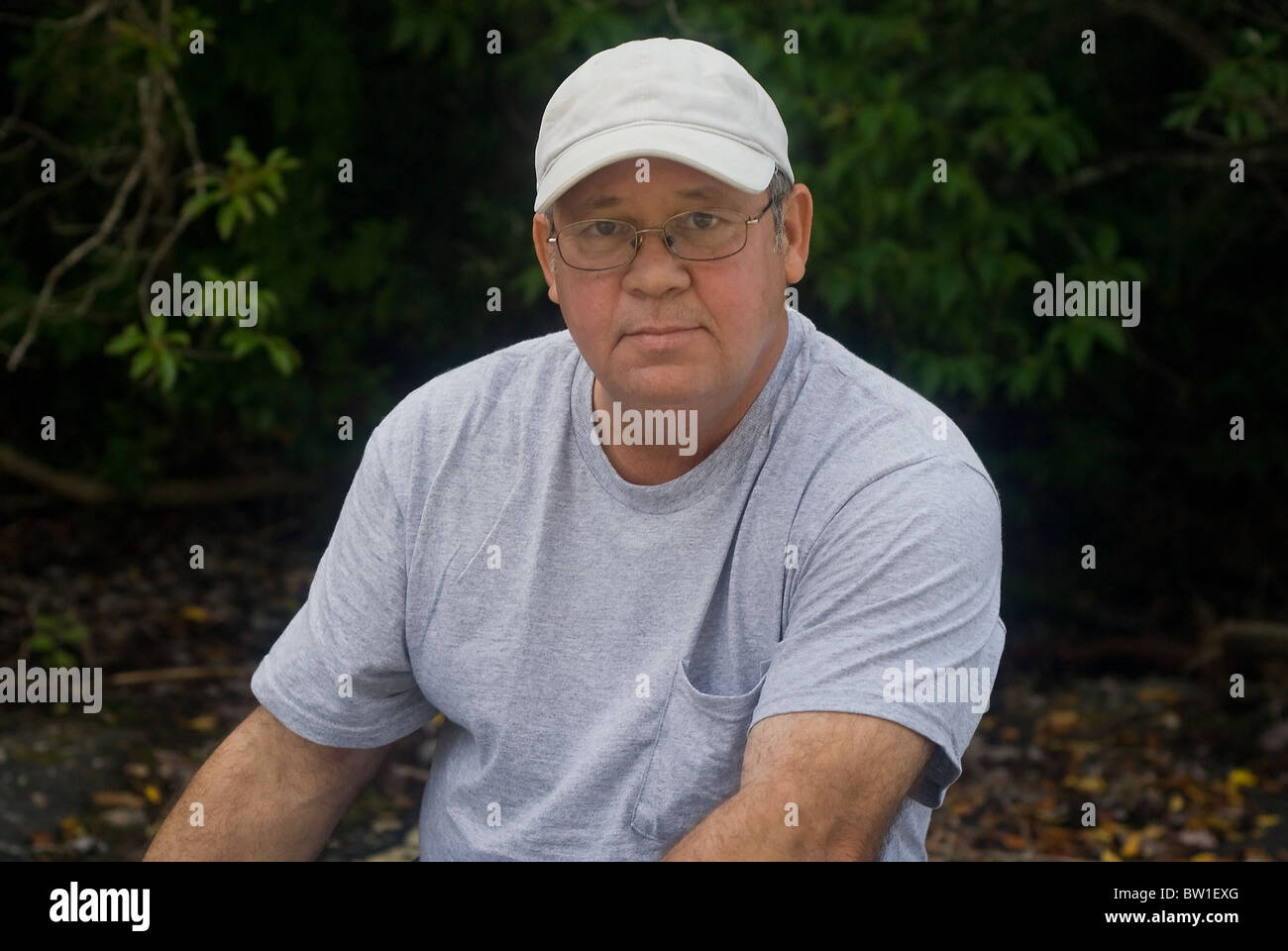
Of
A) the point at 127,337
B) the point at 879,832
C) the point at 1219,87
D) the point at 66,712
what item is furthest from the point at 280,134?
the point at 879,832

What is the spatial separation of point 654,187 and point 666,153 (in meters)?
0.06

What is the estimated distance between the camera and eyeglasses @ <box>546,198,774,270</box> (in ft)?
6.91

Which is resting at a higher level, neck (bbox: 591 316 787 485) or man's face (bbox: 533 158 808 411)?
man's face (bbox: 533 158 808 411)

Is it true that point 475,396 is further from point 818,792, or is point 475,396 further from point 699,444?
point 818,792

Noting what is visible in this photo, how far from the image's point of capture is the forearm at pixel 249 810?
2189 mm

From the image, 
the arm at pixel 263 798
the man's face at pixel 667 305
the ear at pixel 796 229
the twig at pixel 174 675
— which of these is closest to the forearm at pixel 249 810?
the arm at pixel 263 798

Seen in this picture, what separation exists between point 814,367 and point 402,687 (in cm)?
79

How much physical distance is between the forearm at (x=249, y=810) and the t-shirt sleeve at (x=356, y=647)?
0.23 ft

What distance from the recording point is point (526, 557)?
2.15 m

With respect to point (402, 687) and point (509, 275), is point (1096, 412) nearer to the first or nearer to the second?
point (509, 275)

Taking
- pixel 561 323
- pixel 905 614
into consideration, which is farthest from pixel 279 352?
pixel 905 614

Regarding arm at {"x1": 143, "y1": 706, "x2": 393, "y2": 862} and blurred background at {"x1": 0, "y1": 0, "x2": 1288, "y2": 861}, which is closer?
arm at {"x1": 143, "y1": 706, "x2": 393, "y2": 862}

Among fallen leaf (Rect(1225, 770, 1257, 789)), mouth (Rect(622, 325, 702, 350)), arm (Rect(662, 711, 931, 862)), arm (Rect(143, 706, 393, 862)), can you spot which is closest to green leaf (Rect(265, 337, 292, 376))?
arm (Rect(143, 706, 393, 862))

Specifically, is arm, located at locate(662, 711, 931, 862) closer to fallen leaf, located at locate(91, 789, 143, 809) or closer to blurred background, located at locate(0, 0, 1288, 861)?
blurred background, located at locate(0, 0, 1288, 861)
